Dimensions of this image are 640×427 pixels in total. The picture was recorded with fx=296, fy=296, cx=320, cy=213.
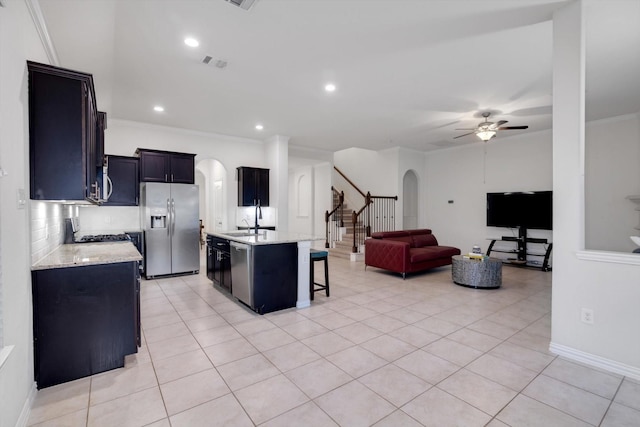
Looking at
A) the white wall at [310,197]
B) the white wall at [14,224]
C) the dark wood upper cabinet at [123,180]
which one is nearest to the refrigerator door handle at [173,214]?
the dark wood upper cabinet at [123,180]

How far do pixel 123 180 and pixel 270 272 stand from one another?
3669 millimetres

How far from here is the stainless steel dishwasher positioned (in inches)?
145

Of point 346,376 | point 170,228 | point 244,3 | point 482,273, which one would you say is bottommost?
point 346,376

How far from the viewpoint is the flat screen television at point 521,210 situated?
6633 mm

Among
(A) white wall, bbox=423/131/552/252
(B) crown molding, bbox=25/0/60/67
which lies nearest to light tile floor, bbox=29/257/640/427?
(B) crown molding, bbox=25/0/60/67

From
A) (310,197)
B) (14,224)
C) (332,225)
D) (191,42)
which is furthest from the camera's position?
(310,197)

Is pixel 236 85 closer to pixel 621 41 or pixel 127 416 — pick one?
pixel 127 416

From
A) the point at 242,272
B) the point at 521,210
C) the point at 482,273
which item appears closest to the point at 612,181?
the point at 521,210

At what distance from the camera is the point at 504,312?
386 cm

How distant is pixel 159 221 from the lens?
217 inches

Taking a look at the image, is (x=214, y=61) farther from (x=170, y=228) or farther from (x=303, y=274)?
(x=170, y=228)

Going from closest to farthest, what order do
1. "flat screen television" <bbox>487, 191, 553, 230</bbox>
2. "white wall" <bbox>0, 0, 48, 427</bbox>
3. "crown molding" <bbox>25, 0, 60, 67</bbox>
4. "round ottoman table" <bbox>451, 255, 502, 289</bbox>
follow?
"white wall" <bbox>0, 0, 48, 427</bbox> < "crown molding" <bbox>25, 0, 60, 67</bbox> < "round ottoman table" <bbox>451, 255, 502, 289</bbox> < "flat screen television" <bbox>487, 191, 553, 230</bbox>

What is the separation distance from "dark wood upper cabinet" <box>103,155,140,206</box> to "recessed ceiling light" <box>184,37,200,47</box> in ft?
10.4

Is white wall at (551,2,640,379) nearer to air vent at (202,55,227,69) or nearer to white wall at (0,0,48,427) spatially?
air vent at (202,55,227,69)
